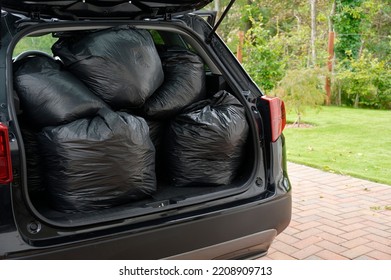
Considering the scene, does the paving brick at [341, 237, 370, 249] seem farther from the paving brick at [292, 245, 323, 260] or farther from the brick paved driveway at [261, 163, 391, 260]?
the paving brick at [292, 245, 323, 260]

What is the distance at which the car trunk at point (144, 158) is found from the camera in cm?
209

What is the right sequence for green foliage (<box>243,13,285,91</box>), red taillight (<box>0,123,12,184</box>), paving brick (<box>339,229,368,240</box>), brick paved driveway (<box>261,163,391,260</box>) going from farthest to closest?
green foliage (<box>243,13,285,91</box>) → paving brick (<box>339,229,368,240</box>) → brick paved driveway (<box>261,163,391,260</box>) → red taillight (<box>0,123,12,184</box>)

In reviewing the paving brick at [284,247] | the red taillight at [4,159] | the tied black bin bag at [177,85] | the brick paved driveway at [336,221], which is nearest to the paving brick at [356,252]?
the brick paved driveway at [336,221]

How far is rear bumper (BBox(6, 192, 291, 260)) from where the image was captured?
1.89 m

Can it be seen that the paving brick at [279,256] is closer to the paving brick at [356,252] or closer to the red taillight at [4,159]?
the paving brick at [356,252]

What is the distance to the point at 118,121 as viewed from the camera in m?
2.15

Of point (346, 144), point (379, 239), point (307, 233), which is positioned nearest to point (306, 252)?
point (307, 233)

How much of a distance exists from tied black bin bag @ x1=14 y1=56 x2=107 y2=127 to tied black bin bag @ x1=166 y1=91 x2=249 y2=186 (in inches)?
20.9

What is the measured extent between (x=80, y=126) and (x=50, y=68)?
1.28 feet

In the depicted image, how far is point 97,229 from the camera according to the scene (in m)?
1.96

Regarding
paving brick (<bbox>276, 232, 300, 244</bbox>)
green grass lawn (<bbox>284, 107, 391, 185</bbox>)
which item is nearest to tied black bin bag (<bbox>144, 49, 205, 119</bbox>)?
paving brick (<bbox>276, 232, 300, 244</bbox>)

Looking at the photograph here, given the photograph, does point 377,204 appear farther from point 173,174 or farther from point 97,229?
point 97,229

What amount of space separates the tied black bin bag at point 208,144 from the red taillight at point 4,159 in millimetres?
1008

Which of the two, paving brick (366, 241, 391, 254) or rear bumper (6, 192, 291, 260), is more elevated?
rear bumper (6, 192, 291, 260)
